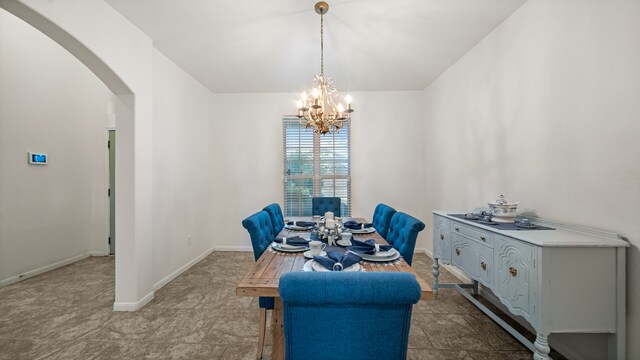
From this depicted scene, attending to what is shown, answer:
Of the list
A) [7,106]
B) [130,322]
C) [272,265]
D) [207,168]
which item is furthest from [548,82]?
[7,106]

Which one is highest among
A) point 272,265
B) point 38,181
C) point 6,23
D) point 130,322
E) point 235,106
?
point 6,23

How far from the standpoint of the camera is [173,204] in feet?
11.1

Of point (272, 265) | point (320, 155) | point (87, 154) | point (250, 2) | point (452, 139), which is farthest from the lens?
point (320, 155)

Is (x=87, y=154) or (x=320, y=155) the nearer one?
(x=87, y=154)

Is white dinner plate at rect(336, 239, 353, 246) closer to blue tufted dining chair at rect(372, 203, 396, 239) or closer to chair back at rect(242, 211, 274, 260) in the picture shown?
chair back at rect(242, 211, 274, 260)

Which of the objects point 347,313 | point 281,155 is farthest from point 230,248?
point 347,313

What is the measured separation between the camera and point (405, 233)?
1960mm

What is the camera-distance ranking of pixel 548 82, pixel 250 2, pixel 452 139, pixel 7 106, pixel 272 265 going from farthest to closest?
pixel 452 139, pixel 7 106, pixel 250 2, pixel 548 82, pixel 272 265

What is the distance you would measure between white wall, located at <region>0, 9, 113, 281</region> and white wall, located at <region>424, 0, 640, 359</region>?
5820 millimetres

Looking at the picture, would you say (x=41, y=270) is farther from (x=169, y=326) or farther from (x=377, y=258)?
(x=377, y=258)

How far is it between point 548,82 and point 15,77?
6031 millimetres

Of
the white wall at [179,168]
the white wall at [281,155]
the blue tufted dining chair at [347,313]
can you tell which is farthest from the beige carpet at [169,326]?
the white wall at [281,155]

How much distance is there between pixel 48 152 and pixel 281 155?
3.40 metres

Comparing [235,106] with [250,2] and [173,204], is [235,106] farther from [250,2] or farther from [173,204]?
[250,2]
